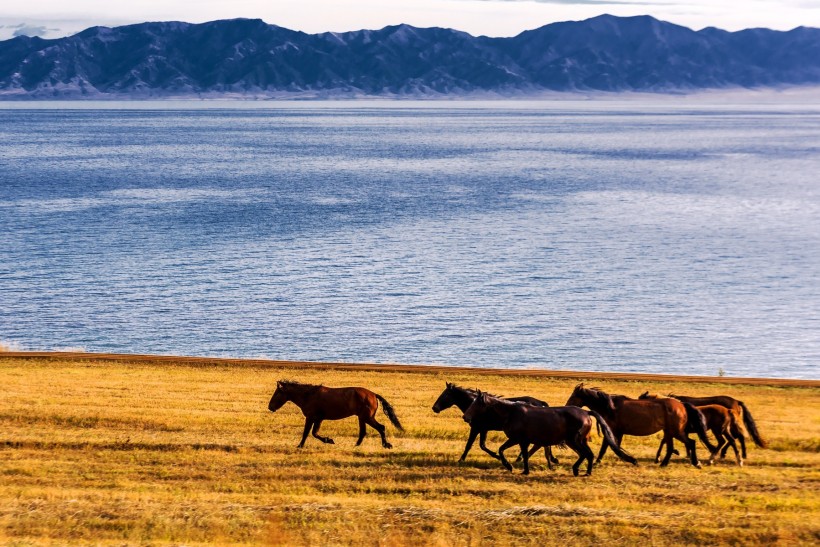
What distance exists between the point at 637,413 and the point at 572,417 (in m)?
1.81

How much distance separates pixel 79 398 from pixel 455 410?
36.6ft

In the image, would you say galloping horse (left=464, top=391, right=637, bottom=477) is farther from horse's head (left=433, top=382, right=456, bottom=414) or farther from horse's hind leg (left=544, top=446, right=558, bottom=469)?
horse's head (left=433, top=382, right=456, bottom=414)

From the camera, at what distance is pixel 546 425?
65.6ft

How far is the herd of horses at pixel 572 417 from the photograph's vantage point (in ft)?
66.0

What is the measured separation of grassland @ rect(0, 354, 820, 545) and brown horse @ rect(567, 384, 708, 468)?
84cm

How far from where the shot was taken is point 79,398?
29984 mm

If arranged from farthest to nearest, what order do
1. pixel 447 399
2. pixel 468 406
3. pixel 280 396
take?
pixel 280 396, pixel 447 399, pixel 468 406

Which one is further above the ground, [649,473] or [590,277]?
[649,473]

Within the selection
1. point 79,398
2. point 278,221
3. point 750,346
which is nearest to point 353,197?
point 278,221

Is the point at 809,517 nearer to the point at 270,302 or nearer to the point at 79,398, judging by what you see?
the point at 79,398

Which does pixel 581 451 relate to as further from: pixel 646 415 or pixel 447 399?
pixel 447 399

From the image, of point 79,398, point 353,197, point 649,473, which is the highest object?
point 649,473

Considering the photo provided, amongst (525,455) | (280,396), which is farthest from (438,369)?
(525,455)

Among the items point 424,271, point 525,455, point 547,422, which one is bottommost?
point 424,271
